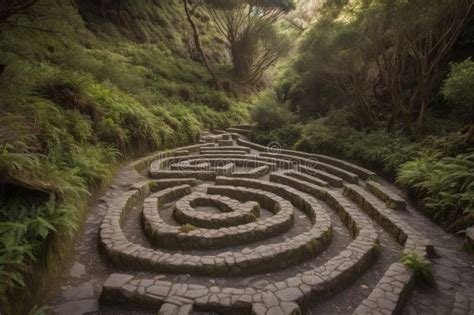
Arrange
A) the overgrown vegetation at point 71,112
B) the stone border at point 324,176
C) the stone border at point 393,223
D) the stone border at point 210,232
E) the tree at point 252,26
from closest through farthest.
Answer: the overgrown vegetation at point 71,112 → the stone border at point 393,223 → the stone border at point 210,232 → the stone border at point 324,176 → the tree at point 252,26

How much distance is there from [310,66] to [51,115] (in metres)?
14.9

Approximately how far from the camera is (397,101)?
44.7 ft

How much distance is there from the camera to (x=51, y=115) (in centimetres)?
867

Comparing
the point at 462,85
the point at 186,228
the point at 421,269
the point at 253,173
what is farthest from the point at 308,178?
the point at 462,85

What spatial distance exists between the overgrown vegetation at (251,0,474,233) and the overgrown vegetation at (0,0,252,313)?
7.51 meters

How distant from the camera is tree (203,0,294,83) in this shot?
26312mm

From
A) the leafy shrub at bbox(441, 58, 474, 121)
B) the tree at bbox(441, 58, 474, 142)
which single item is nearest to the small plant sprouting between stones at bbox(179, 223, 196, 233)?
the tree at bbox(441, 58, 474, 142)

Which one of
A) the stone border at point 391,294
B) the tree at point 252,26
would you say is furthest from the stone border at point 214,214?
the tree at point 252,26

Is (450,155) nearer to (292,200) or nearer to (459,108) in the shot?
(459,108)

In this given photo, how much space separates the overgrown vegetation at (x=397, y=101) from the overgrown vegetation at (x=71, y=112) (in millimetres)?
7505

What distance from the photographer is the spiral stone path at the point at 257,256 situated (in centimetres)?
450

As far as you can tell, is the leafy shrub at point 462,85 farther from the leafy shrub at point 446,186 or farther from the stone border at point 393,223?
the stone border at point 393,223

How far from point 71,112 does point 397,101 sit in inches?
574

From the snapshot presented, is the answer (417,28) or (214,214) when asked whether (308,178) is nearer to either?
(214,214)
